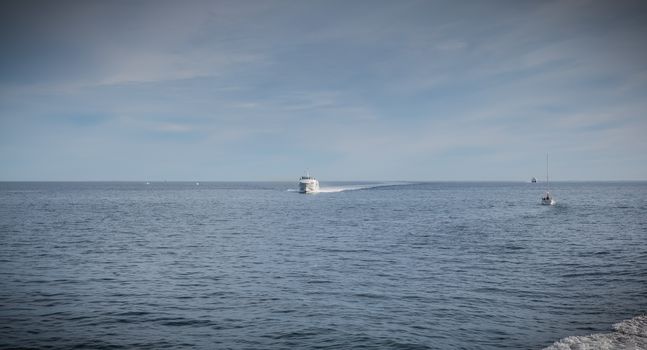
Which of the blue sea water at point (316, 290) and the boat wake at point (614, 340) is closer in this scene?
the boat wake at point (614, 340)

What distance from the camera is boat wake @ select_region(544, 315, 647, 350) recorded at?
18891mm

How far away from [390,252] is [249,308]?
23.8m

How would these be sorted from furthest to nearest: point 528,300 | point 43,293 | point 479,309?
point 43,293, point 528,300, point 479,309

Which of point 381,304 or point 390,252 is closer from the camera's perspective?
point 381,304

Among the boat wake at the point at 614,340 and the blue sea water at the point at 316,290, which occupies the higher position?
the boat wake at the point at 614,340

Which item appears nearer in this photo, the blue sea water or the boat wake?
the boat wake

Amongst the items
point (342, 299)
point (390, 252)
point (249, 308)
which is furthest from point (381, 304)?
point (390, 252)

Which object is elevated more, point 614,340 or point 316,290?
point 614,340

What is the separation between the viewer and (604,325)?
2294 centimetres

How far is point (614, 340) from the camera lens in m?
19.6

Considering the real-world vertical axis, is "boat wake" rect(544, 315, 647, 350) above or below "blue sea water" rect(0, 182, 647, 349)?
above

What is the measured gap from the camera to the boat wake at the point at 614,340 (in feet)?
62.0

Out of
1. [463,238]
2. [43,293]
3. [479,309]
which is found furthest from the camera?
[463,238]

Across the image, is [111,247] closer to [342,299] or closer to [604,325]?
[342,299]
